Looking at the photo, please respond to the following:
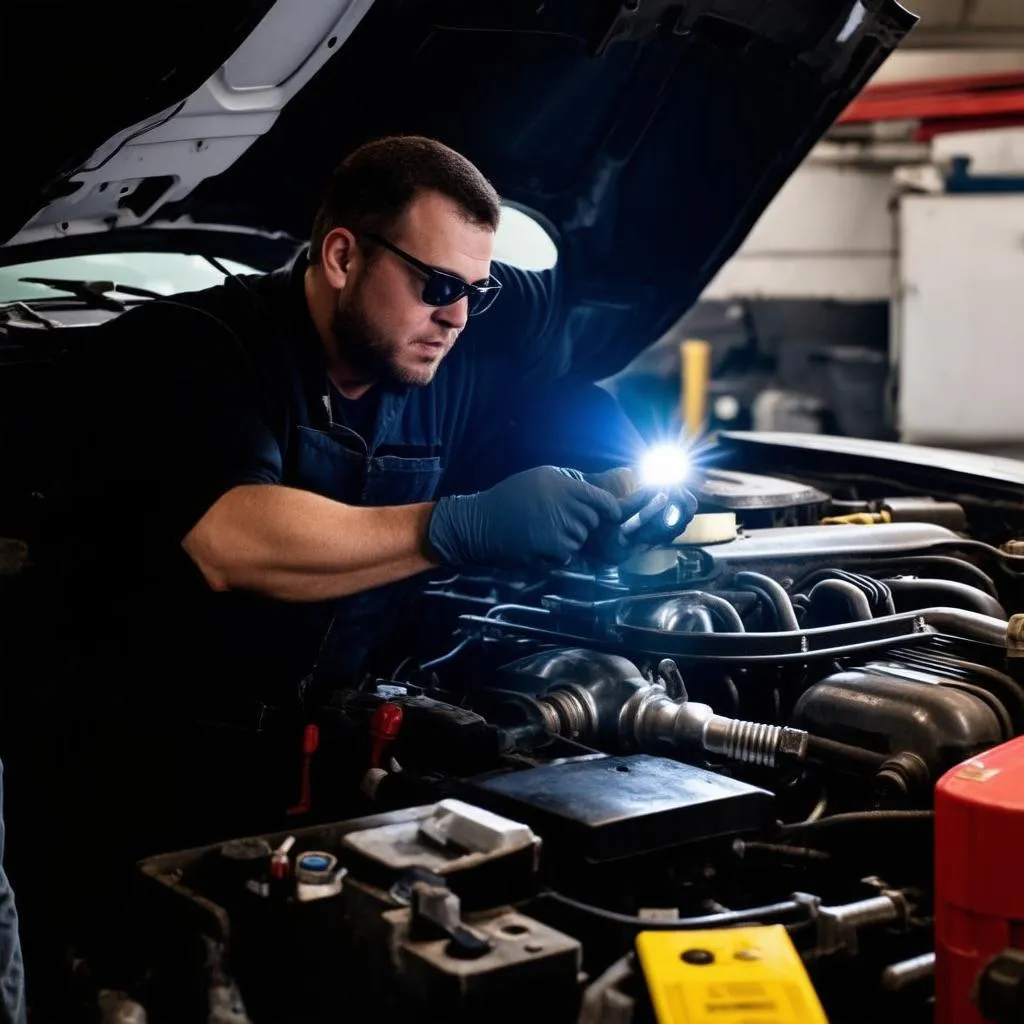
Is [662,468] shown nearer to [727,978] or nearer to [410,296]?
[410,296]

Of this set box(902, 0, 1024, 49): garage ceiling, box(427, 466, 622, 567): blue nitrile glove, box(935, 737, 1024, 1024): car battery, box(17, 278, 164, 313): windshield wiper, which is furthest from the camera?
box(902, 0, 1024, 49): garage ceiling

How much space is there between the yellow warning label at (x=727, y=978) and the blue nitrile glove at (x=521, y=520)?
0.59 meters

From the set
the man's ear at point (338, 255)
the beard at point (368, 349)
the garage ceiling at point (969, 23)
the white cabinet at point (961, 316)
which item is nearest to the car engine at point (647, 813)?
the beard at point (368, 349)

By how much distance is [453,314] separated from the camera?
1812 millimetres

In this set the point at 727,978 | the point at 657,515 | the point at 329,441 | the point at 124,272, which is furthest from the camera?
the point at 124,272

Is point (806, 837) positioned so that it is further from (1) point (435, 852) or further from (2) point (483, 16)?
(2) point (483, 16)

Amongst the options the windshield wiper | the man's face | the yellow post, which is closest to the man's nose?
the man's face

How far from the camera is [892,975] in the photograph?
1162mm

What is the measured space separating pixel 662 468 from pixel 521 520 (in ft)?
1.27

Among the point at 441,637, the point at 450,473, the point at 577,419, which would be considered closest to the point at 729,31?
the point at 577,419

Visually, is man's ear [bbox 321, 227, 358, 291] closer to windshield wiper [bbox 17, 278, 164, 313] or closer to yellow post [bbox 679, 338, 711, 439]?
windshield wiper [bbox 17, 278, 164, 313]

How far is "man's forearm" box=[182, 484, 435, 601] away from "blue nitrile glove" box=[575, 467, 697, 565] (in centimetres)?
22

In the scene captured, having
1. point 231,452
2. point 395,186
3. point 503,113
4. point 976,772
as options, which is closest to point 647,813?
point 976,772

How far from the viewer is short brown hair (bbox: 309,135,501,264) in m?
1.78
